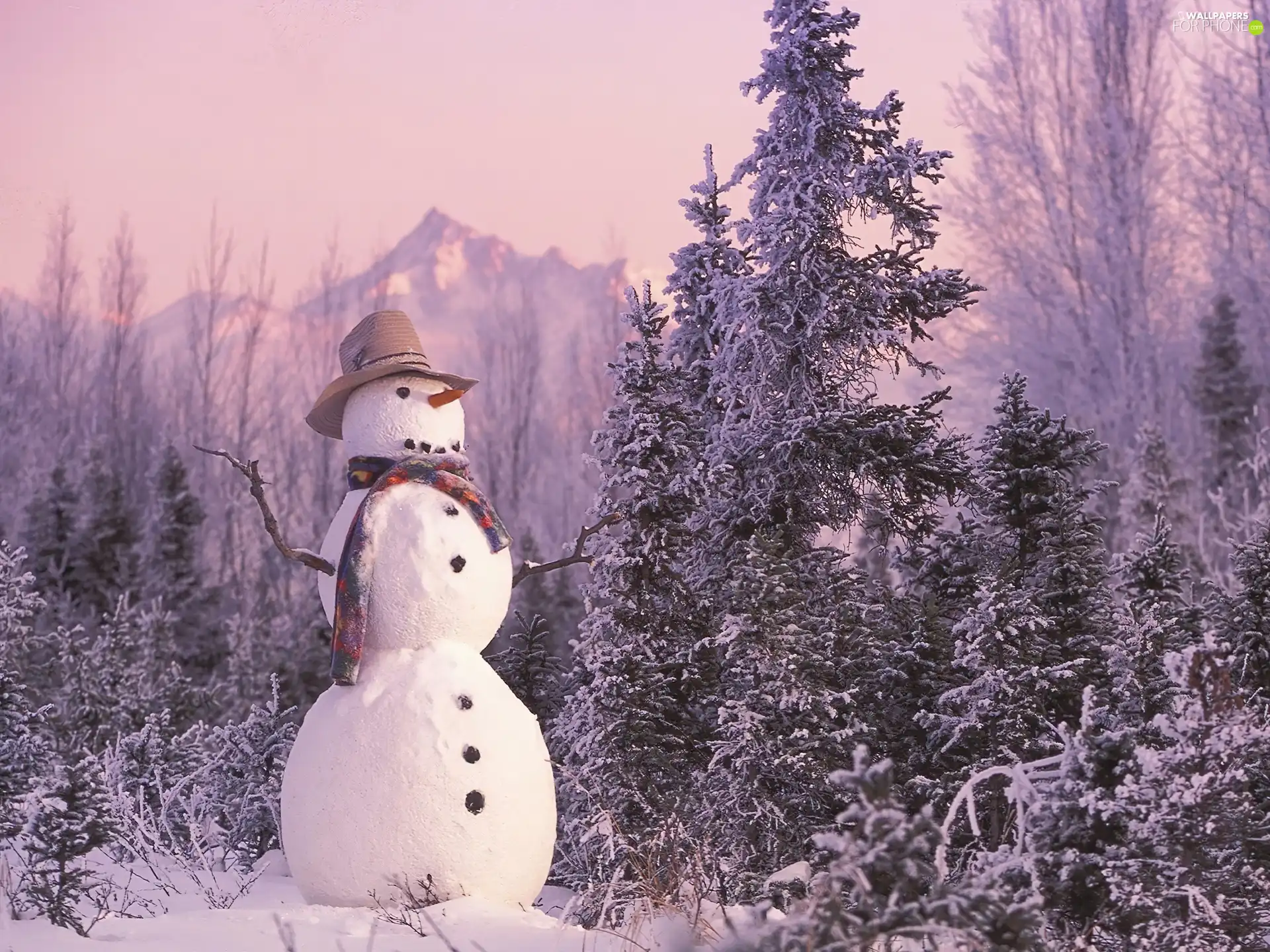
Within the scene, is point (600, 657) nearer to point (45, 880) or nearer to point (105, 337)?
point (45, 880)

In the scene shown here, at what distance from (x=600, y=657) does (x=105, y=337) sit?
29.7 metres

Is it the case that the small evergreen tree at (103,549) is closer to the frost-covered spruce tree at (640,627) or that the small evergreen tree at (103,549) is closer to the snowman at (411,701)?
the frost-covered spruce tree at (640,627)

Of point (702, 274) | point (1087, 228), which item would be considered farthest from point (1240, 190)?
point (702, 274)

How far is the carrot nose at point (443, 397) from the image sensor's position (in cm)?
770

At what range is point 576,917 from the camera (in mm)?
7375

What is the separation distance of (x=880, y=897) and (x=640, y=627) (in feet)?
22.1

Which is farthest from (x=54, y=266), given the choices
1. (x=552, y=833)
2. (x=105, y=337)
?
(x=552, y=833)

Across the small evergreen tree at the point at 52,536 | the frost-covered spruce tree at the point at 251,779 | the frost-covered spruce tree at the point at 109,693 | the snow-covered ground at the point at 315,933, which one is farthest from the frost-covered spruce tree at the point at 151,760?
the small evergreen tree at the point at 52,536

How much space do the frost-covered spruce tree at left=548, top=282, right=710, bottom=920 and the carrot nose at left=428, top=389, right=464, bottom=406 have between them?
2613mm

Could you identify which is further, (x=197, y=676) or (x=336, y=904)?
(x=197, y=676)

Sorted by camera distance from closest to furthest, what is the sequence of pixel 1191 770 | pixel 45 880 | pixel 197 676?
pixel 1191 770
pixel 45 880
pixel 197 676

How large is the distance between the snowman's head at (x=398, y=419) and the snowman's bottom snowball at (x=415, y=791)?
1194 mm

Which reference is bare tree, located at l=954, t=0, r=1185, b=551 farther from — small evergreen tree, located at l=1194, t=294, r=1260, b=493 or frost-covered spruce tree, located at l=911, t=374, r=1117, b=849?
frost-covered spruce tree, located at l=911, t=374, r=1117, b=849

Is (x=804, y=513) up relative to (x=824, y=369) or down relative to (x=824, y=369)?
down
